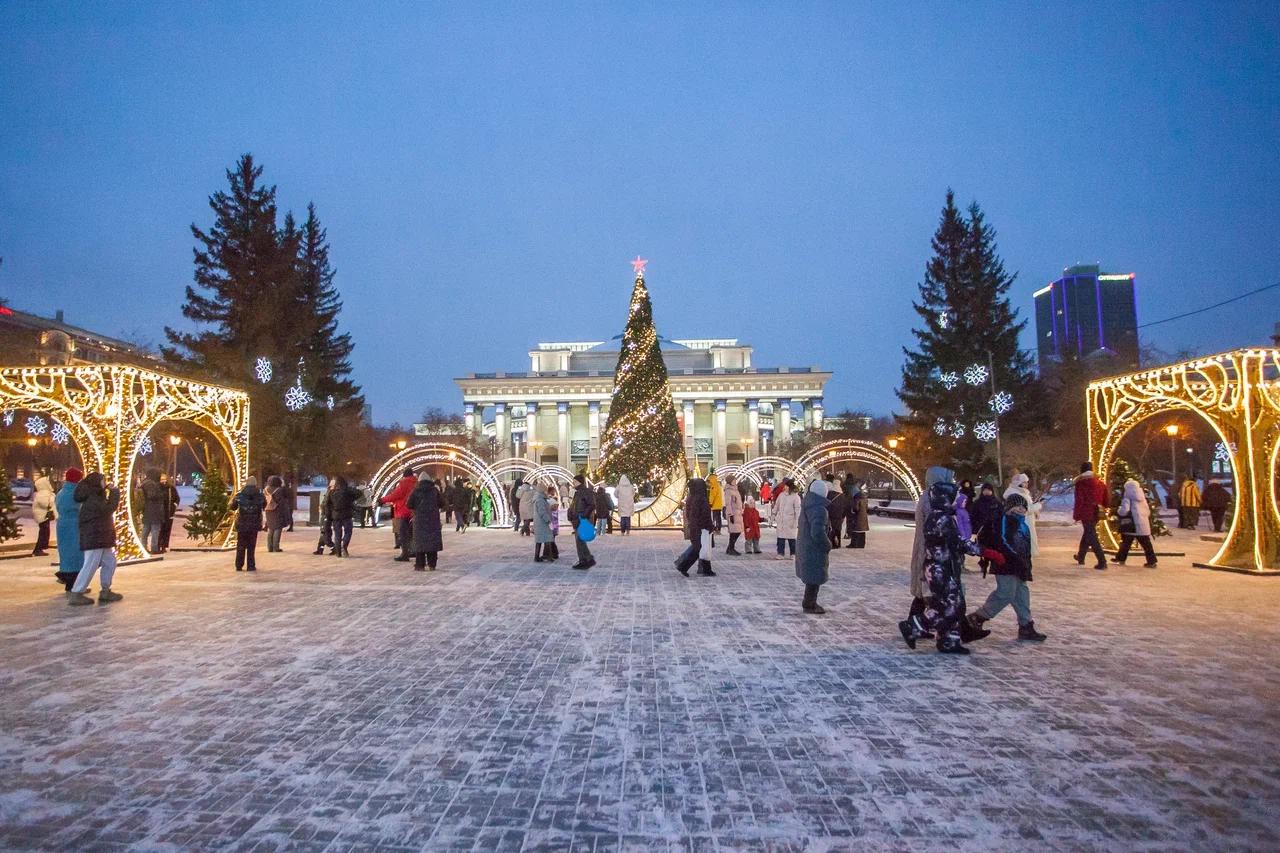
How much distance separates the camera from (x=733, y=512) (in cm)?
1691

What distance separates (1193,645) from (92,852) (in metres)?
8.26

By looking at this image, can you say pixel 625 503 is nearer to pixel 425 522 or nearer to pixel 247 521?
pixel 425 522

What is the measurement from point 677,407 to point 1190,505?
5946 cm

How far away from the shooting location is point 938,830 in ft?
11.1

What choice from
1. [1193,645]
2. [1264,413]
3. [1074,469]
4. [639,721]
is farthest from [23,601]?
[1074,469]

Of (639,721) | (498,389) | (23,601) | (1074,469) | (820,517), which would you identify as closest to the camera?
(639,721)

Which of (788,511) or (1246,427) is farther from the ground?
(1246,427)

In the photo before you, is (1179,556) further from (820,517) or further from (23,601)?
(23,601)

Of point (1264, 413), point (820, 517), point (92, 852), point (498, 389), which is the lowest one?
point (92, 852)

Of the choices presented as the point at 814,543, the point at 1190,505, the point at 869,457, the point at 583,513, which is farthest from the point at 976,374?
the point at 814,543

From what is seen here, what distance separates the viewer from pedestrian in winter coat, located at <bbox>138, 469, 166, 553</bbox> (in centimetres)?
1560

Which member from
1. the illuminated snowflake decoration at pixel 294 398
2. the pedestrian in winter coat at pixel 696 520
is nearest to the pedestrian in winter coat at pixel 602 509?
the pedestrian in winter coat at pixel 696 520

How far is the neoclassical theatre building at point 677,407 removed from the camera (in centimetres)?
7925

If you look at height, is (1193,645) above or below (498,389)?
below
